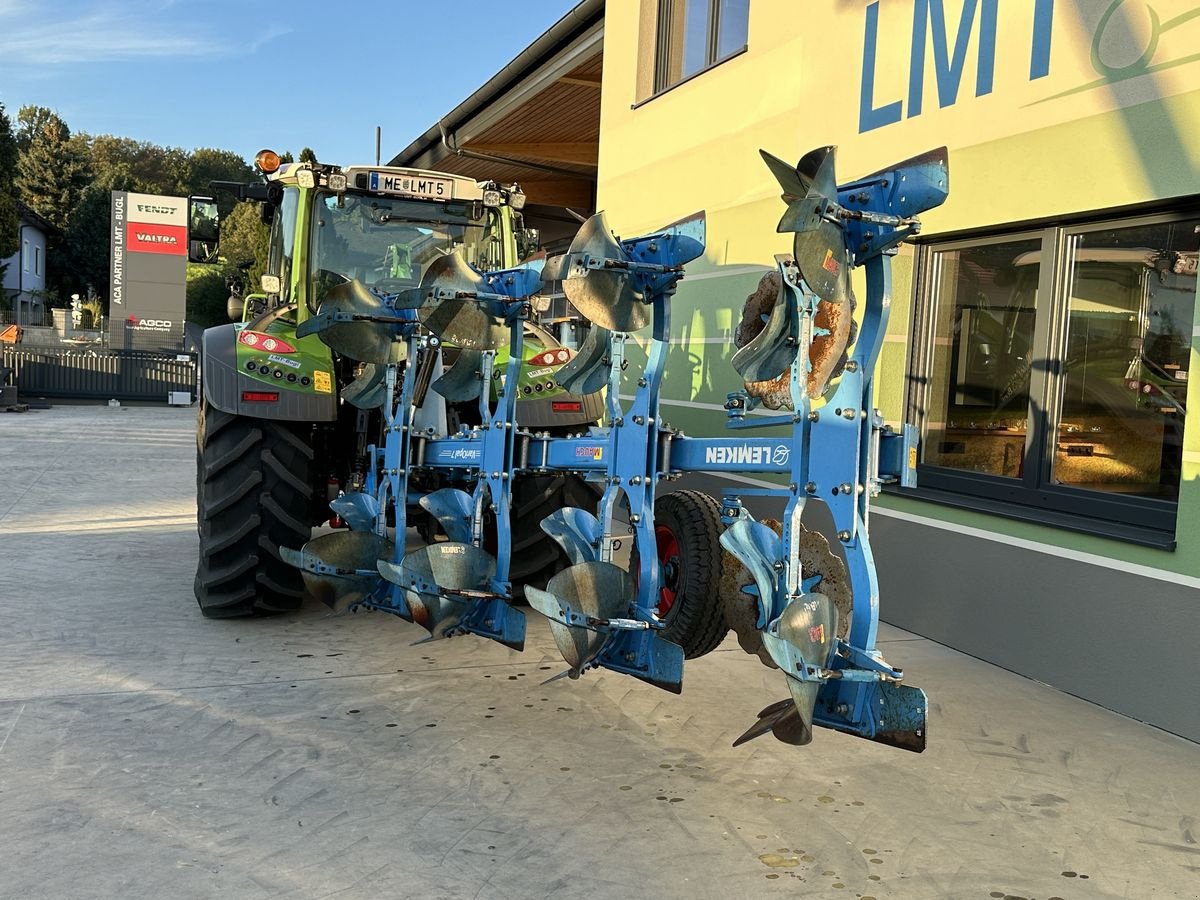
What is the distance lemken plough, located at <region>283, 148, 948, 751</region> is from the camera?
296 centimetres

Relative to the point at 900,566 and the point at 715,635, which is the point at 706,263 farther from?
the point at 715,635

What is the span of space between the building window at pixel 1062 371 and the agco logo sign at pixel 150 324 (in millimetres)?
27265

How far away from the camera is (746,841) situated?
9.91 ft

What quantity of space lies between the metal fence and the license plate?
59.1 feet

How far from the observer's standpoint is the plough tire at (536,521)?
527 centimetres

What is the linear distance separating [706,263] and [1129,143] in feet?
12.6

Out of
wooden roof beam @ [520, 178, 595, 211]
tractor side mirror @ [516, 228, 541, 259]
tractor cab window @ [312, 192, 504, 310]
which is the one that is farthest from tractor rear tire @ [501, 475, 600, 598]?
wooden roof beam @ [520, 178, 595, 211]

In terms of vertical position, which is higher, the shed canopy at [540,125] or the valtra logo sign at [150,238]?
the valtra logo sign at [150,238]

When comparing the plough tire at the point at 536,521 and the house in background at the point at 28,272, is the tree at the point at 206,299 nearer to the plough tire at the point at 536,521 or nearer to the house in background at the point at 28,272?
the house in background at the point at 28,272

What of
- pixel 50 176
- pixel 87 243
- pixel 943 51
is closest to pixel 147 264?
pixel 87 243

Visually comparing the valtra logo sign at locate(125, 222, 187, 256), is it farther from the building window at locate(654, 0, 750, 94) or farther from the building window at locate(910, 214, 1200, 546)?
the building window at locate(910, 214, 1200, 546)

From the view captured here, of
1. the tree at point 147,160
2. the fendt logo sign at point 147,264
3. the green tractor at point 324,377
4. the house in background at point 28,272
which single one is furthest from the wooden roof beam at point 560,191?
the tree at point 147,160

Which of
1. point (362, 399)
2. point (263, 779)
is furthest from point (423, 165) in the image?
point (263, 779)

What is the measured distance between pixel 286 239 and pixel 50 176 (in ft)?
192
